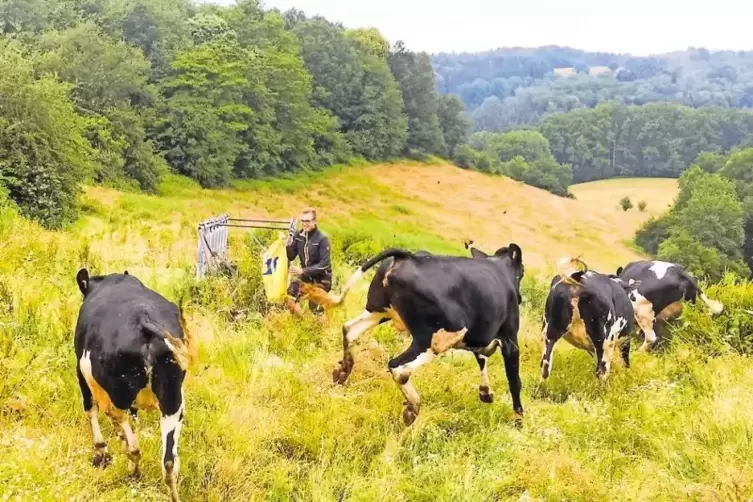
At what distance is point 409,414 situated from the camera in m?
5.36

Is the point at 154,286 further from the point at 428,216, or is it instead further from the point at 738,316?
the point at 428,216

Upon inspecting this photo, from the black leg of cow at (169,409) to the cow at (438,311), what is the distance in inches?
71.9

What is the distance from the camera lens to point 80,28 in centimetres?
3884

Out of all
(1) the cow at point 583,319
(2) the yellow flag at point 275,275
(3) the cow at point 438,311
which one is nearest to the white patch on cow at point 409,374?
(3) the cow at point 438,311

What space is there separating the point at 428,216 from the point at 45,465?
151 feet

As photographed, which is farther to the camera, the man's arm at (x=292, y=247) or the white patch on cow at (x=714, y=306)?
the man's arm at (x=292, y=247)

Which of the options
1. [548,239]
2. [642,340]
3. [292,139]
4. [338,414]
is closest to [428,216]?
[548,239]

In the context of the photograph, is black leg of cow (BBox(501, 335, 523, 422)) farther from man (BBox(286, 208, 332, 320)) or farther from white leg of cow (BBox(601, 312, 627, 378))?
man (BBox(286, 208, 332, 320))

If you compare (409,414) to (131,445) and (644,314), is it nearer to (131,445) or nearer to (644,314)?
(131,445)

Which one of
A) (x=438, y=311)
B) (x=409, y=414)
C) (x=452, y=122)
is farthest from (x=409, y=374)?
(x=452, y=122)

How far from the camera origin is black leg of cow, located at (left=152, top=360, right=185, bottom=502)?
157 inches

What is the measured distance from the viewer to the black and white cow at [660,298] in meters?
8.92

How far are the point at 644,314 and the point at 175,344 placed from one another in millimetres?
6838

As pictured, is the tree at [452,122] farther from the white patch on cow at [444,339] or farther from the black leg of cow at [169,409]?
the black leg of cow at [169,409]
